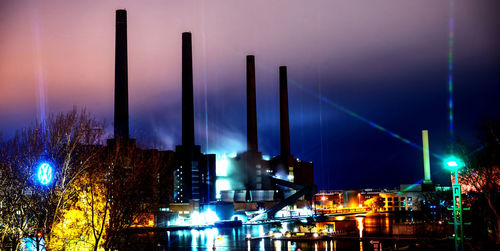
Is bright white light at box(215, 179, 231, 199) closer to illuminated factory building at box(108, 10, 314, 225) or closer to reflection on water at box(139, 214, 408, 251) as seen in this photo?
illuminated factory building at box(108, 10, 314, 225)

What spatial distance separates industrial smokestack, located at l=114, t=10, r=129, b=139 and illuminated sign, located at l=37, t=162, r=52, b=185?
4112cm

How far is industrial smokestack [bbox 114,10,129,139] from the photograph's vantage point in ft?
228

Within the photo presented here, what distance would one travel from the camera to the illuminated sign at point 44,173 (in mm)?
27844

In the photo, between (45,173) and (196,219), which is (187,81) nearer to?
(196,219)

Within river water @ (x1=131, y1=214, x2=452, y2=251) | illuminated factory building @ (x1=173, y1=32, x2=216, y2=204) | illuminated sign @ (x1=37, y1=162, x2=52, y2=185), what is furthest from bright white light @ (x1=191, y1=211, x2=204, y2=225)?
illuminated sign @ (x1=37, y1=162, x2=52, y2=185)

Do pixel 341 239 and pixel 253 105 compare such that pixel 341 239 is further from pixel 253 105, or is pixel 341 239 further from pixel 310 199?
pixel 310 199

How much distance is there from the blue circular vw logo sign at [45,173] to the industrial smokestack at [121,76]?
41.1 metres

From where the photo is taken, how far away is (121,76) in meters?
70.1

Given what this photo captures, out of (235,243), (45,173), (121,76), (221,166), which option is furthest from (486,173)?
(221,166)

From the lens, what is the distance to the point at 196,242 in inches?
2218

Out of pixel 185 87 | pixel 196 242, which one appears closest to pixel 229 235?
pixel 196 242

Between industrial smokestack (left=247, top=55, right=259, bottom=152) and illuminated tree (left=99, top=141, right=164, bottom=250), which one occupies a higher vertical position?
industrial smokestack (left=247, top=55, right=259, bottom=152)

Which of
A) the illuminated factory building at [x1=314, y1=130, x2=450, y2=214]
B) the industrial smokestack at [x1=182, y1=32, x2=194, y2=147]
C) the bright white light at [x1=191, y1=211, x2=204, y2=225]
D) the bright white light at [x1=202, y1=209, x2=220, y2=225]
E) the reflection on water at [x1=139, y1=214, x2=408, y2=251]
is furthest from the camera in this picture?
the illuminated factory building at [x1=314, y1=130, x2=450, y2=214]

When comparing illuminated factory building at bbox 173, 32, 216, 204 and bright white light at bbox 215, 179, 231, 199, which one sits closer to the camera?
illuminated factory building at bbox 173, 32, 216, 204
